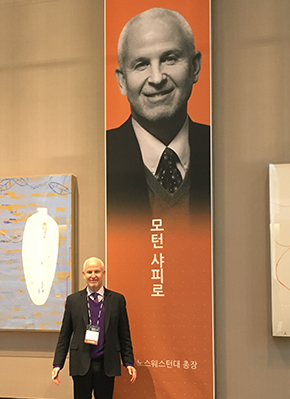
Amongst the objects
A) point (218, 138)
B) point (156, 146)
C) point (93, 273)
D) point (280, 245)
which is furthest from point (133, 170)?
point (280, 245)

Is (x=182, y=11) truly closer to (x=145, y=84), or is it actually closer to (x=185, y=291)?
(x=145, y=84)

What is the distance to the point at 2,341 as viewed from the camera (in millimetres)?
5285

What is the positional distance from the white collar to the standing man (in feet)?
3.94

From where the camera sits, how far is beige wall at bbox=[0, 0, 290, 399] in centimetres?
469

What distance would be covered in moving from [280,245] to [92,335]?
1862 millimetres

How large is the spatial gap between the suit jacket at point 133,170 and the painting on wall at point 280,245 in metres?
0.64

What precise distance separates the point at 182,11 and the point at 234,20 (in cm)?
51

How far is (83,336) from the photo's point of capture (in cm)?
428

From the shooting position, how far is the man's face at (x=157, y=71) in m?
4.88

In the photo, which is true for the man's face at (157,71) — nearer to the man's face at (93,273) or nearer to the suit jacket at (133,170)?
the suit jacket at (133,170)

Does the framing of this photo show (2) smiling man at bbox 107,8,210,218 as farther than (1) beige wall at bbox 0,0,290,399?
Yes

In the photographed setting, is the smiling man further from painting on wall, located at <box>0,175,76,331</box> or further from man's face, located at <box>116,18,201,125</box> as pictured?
painting on wall, located at <box>0,175,76,331</box>

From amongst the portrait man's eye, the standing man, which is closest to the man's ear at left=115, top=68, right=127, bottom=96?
the portrait man's eye

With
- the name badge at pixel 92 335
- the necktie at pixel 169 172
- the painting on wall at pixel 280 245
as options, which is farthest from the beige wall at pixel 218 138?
the name badge at pixel 92 335
